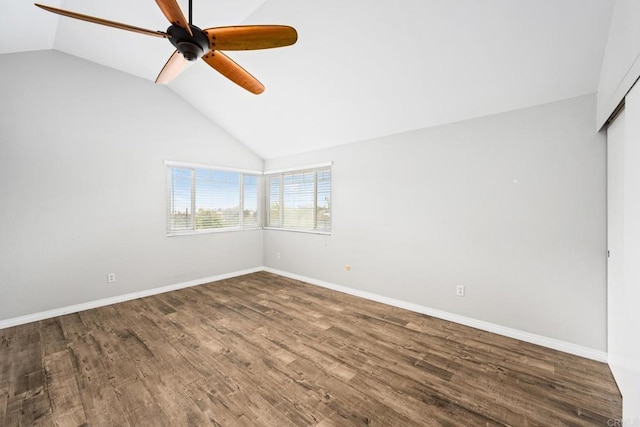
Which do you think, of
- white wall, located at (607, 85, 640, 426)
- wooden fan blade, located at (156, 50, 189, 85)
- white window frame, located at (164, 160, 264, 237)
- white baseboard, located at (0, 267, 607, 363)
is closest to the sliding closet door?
white wall, located at (607, 85, 640, 426)

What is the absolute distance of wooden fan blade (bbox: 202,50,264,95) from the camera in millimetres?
1936

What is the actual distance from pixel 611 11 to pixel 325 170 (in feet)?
11.0

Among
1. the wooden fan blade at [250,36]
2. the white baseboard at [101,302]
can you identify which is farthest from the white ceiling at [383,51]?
→ the white baseboard at [101,302]

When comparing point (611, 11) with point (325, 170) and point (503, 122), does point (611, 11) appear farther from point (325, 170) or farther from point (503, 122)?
point (325, 170)

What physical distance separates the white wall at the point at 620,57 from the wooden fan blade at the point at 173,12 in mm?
2417

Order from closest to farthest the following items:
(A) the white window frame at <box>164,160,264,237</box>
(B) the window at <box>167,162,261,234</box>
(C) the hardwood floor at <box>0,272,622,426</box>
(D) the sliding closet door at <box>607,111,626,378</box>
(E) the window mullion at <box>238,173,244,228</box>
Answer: (C) the hardwood floor at <box>0,272,622,426</box>
(D) the sliding closet door at <box>607,111,626,378</box>
(A) the white window frame at <box>164,160,264,237</box>
(B) the window at <box>167,162,261,234</box>
(E) the window mullion at <box>238,173,244,228</box>

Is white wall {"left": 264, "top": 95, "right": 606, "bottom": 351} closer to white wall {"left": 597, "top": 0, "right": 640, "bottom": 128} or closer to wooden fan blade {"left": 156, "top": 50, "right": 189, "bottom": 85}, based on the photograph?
white wall {"left": 597, "top": 0, "right": 640, "bottom": 128}

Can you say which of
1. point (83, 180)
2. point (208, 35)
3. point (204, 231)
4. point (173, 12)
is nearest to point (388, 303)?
point (204, 231)

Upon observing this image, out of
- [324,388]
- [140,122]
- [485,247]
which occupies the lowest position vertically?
[324,388]

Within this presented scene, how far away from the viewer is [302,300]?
3.73 m

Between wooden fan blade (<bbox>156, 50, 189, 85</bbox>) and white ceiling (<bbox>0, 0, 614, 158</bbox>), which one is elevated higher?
white ceiling (<bbox>0, 0, 614, 158</bbox>)

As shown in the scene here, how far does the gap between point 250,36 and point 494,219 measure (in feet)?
9.27

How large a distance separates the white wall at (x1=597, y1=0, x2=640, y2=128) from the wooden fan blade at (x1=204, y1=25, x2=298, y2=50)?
1859 millimetres

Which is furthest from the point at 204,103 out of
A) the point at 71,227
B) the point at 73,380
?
the point at 73,380
